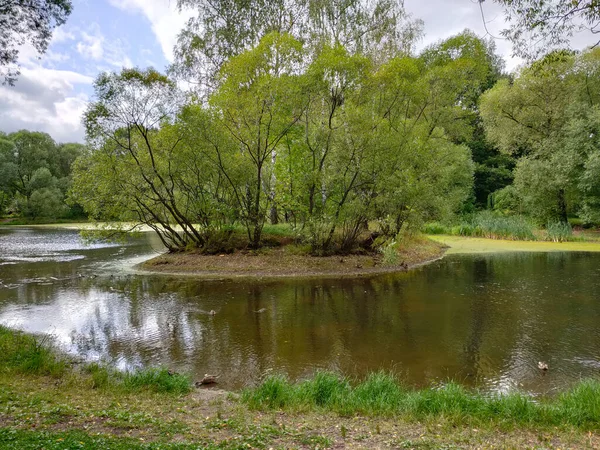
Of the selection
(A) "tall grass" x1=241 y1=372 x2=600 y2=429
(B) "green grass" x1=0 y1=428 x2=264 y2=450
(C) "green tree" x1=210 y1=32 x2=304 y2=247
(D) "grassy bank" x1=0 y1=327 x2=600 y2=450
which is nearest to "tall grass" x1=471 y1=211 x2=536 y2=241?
(C) "green tree" x1=210 y1=32 x2=304 y2=247

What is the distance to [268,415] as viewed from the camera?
504 centimetres

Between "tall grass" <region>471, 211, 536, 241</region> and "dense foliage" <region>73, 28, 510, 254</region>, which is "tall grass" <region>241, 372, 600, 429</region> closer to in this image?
"dense foliage" <region>73, 28, 510, 254</region>

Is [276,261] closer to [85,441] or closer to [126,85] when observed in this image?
[126,85]

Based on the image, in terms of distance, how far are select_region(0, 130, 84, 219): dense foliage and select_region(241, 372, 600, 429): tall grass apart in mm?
57659

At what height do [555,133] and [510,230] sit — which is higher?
[555,133]

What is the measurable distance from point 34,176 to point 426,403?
214ft

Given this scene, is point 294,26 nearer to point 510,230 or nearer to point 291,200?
point 291,200

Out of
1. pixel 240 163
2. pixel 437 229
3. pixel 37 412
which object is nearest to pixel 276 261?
pixel 240 163

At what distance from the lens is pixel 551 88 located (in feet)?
110

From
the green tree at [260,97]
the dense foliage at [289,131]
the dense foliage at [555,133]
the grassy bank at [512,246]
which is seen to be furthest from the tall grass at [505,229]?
the green tree at [260,97]

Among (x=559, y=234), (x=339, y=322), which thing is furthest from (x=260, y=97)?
(x=559, y=234)

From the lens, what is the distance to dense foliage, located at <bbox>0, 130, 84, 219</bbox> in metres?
55.2

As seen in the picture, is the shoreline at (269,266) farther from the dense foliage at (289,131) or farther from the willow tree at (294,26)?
the willow tree at (294,26)

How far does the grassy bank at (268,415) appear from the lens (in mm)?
4078
